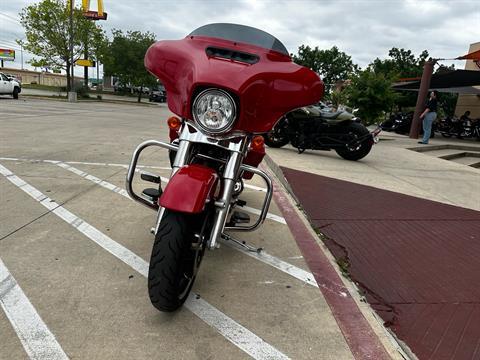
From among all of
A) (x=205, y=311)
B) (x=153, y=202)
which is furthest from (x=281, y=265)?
(x=153, y=202)

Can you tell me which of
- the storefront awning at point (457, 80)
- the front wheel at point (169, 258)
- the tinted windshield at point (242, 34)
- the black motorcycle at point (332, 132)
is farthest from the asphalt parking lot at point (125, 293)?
the storefront awning at point (457, 80)

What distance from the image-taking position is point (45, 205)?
4242 mm

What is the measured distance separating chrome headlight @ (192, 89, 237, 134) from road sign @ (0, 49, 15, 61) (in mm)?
95681

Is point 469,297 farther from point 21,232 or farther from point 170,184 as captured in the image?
point 21,232

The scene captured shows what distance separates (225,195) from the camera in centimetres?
261

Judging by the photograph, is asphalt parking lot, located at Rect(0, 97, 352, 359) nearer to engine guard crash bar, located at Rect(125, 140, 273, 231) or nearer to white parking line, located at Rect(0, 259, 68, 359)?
white parking line, located at Rect(0, 259, 68, 359)

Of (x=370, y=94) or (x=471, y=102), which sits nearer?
(x=370, y=94)

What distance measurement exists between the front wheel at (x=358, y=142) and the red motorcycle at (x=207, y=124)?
572 cm

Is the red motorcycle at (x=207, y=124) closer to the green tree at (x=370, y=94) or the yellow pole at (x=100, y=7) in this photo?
the green tree at (x=370, y=94)

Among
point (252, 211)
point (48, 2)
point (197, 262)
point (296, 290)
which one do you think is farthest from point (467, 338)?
point (48, 2)

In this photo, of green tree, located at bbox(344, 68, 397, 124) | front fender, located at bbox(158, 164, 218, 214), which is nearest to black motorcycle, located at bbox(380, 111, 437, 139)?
green tree, located at bbox(344, 68, 397, 124)

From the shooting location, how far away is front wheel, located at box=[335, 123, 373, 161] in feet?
27.9

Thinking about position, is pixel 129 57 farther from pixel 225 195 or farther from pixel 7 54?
pixel 7 54

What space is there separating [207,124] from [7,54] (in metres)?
98.1
